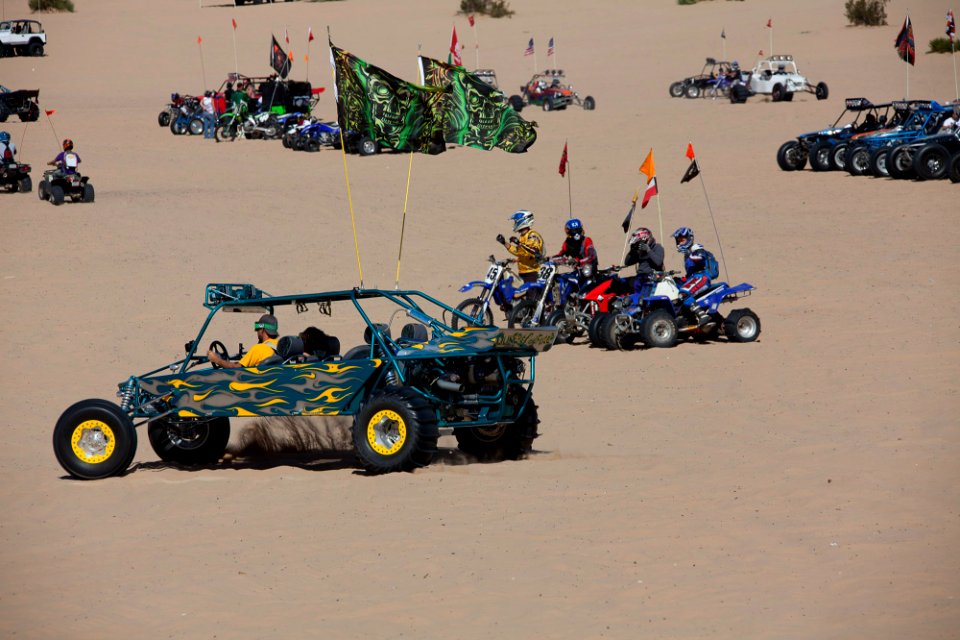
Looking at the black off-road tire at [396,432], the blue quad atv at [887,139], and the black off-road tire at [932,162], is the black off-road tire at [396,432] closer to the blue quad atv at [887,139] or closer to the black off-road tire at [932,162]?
the black off-road tire at [932,162]

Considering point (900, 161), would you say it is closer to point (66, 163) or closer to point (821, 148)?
point (821, 148)

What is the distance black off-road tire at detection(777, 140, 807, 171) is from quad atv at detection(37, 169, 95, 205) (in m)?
15.0

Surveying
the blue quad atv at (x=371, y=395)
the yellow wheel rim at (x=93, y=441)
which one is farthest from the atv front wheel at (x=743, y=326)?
the yellow wheel rim at (x=93, y=441)

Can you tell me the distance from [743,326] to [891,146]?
1375cm

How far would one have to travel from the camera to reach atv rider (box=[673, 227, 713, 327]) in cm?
1652

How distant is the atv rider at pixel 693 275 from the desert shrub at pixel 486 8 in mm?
50134

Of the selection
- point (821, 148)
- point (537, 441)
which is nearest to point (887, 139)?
point (821, 148)

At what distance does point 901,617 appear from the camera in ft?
22.9

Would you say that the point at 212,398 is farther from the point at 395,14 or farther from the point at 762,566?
the point at 395,14

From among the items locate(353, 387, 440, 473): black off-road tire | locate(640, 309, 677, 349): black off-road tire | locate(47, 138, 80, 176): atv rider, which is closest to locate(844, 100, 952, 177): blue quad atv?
Result: locate(640, 309, 677, 349): black off-road tire

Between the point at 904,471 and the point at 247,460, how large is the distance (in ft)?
18.4

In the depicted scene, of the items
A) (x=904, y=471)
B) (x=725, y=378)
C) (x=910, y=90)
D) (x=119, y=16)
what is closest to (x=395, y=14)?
(x=119, y=16)

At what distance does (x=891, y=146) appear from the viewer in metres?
28.4

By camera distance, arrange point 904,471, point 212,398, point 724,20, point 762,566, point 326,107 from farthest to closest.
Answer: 1. point 724,20
2. point 326,107
3. point 212,398
4. point 904,471
5. point 762,566
